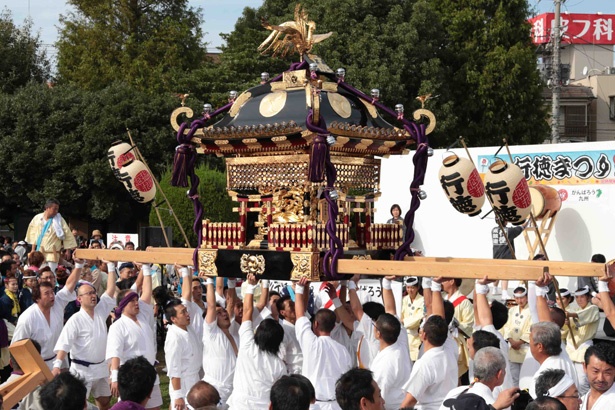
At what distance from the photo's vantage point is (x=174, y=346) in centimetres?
775

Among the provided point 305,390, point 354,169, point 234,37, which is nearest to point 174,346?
point 354,169

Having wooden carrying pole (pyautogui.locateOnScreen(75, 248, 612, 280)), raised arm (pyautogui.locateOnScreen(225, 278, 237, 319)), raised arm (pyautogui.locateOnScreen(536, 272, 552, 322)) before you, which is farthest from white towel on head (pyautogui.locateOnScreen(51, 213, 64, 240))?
raised arm (pyautogui.locateOnScreen(536, 272, 552, 322))

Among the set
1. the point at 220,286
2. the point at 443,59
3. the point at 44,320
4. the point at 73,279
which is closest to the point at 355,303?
the point at 220,286

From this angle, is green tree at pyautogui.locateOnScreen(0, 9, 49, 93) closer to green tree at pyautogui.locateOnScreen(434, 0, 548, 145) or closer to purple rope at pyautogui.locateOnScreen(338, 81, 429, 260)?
green tree at pyautogui.locateOnScreen(434, 0, 548, 145)

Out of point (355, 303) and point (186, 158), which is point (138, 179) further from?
point (355, 303)

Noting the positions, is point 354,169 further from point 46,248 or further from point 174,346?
point 46,248

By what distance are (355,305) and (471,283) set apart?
4442 mm

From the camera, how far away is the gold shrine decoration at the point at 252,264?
289 inches

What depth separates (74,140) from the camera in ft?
81.8

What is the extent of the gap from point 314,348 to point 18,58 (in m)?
26.1

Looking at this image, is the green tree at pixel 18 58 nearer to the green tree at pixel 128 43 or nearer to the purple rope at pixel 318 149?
the green tree at pixel 128 43

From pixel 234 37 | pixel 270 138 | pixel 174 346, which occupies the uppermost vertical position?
pixel 234 37

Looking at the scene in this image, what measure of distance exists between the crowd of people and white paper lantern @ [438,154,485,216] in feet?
2.59

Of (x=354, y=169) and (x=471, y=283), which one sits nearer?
(x=354, y=169)
